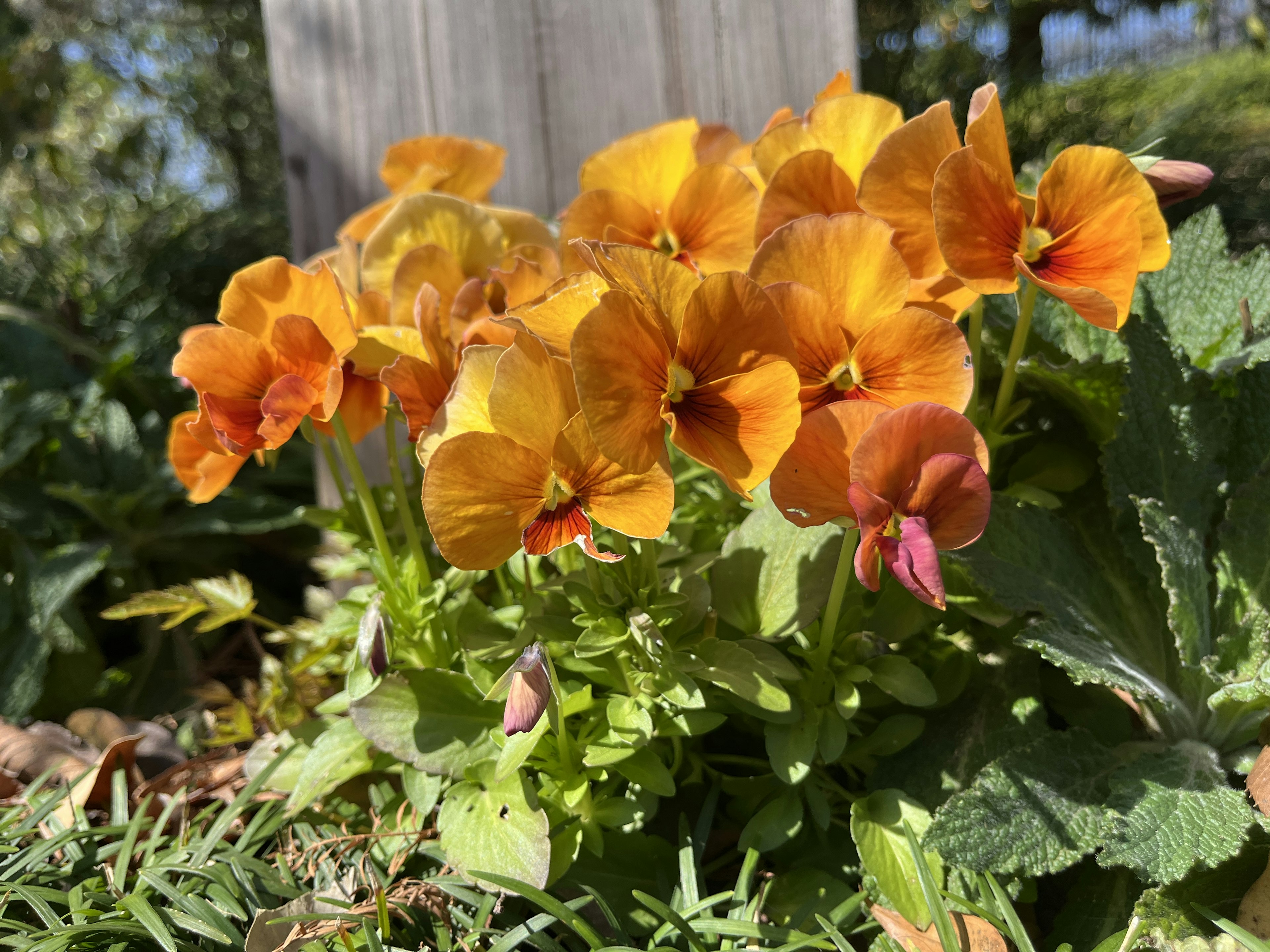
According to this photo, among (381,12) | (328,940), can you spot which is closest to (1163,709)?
(328,940)

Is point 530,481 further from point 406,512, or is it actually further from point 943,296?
point 943,296

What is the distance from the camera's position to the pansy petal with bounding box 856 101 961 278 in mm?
859

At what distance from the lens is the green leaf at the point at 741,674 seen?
832mm

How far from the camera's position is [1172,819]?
85cm

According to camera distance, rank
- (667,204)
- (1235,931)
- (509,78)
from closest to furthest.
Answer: (1235,931) < (667,204) < (509,78)

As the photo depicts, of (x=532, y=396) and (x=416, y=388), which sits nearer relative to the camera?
(x=532, y=396)

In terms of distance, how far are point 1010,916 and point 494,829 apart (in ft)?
1.72

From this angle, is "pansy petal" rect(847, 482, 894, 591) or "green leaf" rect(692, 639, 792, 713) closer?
"pansy petal" rect(847, 482, 894, 591)

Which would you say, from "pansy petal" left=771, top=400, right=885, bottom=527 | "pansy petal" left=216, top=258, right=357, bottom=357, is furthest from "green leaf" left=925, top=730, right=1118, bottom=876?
"pansy petal" left=216, top=258, right=357, bottom=357

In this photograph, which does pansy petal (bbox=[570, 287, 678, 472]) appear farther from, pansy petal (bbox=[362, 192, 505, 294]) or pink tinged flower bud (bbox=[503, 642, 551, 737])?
pansy petal (bbox=[362, 192, 505, 294])

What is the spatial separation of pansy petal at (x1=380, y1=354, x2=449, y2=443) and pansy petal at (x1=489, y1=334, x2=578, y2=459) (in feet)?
0.46

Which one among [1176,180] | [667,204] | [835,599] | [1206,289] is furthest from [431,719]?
[1206,289]

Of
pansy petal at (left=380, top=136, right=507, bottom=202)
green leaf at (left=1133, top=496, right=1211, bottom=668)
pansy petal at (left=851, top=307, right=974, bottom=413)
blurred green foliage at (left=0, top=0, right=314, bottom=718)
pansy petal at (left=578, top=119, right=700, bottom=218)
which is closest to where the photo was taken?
pansy petal at (left=851, top=307, right=974, bottom=413)

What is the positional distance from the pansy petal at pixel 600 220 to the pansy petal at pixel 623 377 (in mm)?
309
